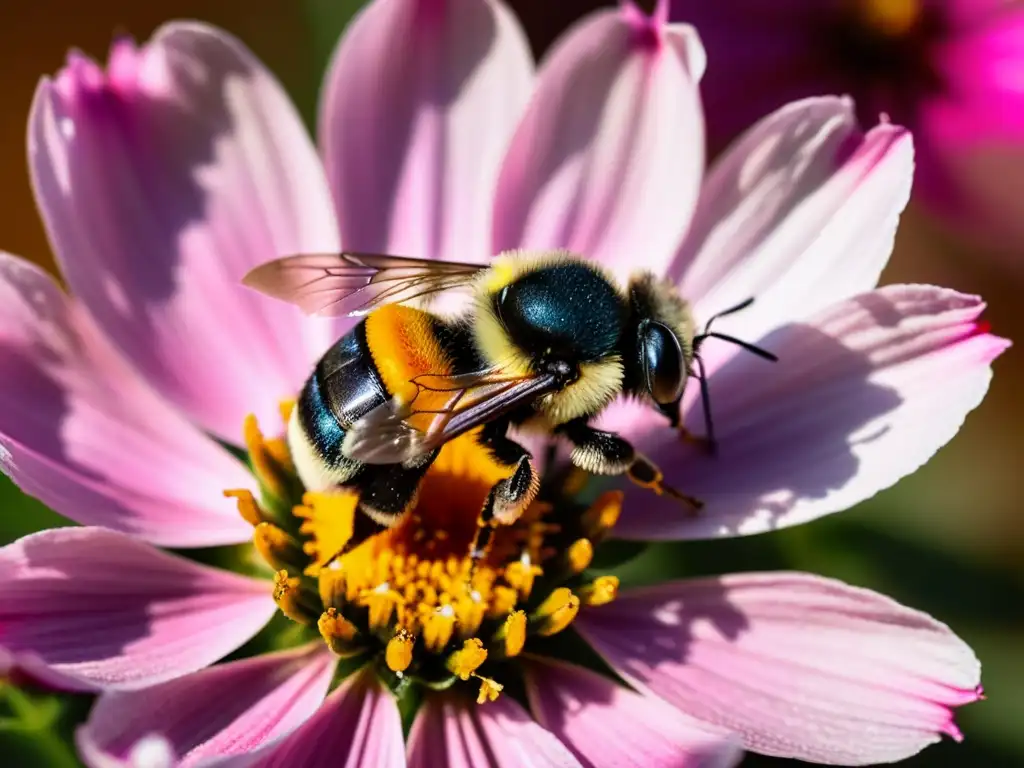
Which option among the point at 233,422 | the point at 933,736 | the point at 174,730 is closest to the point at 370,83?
the point at 233,422

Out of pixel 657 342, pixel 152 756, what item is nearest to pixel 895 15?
pixel 657 342

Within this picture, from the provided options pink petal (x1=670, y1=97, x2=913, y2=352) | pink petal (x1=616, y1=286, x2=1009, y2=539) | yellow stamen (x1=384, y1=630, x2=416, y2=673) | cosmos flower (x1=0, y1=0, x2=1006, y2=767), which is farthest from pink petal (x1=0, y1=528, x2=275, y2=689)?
pink petal (x1=670, y1=97, x2=913, y2=352)

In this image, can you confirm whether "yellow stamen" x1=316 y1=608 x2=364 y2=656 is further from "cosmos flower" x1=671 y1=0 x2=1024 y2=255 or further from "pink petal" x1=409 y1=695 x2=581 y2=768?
"cosmos flower" x1=671 y1=0 x2=1024 y2=255

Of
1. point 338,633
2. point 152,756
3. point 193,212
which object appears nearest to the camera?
point 152,756

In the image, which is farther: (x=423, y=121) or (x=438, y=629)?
(x=423, y=121)

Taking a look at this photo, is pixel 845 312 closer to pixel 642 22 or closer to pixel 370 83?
pixel 642 22

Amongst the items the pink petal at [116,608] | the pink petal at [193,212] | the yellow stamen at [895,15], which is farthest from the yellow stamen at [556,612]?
the yellow stamen at [895,15]

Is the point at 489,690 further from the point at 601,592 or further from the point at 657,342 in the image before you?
the point at 657,342
